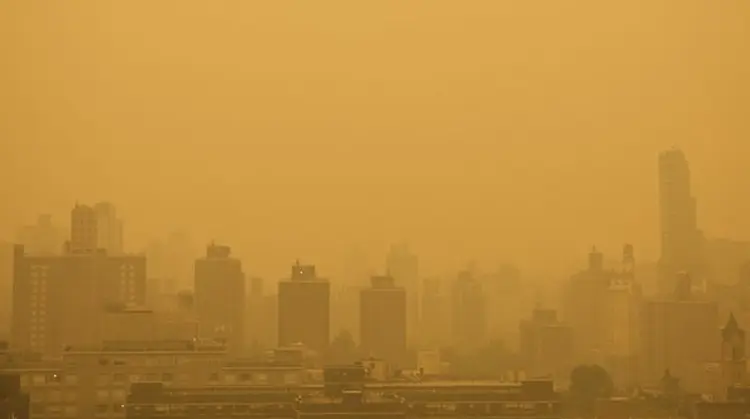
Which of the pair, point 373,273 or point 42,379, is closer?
point 42,379

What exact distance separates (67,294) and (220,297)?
63cm

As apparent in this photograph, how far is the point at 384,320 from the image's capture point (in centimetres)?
505

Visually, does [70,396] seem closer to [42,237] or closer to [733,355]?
[42,237]

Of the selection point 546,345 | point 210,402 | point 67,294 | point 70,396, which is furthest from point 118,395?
point 546,345

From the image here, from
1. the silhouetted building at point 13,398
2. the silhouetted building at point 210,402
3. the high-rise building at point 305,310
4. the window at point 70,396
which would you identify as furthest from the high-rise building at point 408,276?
the silhouetted building at point 13,398

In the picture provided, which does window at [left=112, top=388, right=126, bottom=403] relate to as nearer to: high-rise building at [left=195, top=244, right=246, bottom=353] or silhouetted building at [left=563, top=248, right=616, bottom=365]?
high-rise building at [left=195, top=244, right=246, bottom=353]

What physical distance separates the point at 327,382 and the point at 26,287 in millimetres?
1317

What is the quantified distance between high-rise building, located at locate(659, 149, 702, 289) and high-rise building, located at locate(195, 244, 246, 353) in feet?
6.11

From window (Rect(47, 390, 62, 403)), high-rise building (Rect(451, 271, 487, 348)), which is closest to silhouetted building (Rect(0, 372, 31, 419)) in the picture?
window (Rect(47, 390, 62, 403))

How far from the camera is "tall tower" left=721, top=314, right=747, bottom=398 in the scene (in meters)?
4.95

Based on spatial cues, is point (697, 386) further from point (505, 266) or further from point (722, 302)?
point (505, 266)

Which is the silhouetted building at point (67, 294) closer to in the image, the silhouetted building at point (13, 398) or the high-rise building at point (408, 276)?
the silhouetted building at point (13, 398)

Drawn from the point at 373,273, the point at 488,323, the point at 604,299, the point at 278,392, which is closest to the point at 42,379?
the point at 278,392

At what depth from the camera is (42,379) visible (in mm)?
4789
